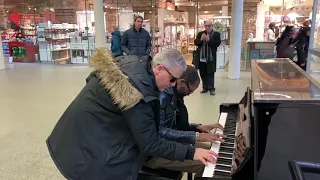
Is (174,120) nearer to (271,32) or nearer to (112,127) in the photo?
(112,127)

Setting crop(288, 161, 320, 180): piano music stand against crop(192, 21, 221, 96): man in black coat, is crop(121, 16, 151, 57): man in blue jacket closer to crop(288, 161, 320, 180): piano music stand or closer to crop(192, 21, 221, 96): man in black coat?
crop(192, 21, 221, 96): man in black coat

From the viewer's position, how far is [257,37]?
31.5 ft

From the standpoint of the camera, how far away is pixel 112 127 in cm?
150

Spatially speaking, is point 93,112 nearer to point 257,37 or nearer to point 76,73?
point 76,73

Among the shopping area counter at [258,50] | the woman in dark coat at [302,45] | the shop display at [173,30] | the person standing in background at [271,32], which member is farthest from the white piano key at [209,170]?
the shop display at [173,30]

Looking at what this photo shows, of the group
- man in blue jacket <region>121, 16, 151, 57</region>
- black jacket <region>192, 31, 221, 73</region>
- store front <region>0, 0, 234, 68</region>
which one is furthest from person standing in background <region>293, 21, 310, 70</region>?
store front <region>0, 0, 234, 68</region>

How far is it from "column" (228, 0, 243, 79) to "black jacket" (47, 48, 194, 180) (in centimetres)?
635

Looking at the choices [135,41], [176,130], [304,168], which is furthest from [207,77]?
[304,168]

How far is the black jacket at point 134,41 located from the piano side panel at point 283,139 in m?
5.22

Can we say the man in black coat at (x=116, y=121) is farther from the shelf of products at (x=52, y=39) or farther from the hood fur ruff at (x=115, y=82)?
the shelf of products at (x=52, y=39)

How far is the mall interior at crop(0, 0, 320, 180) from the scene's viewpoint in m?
1.39

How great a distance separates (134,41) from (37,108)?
2470 mm

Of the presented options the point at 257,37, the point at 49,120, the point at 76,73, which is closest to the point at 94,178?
the point at 49,120

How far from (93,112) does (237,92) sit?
16.4ft
